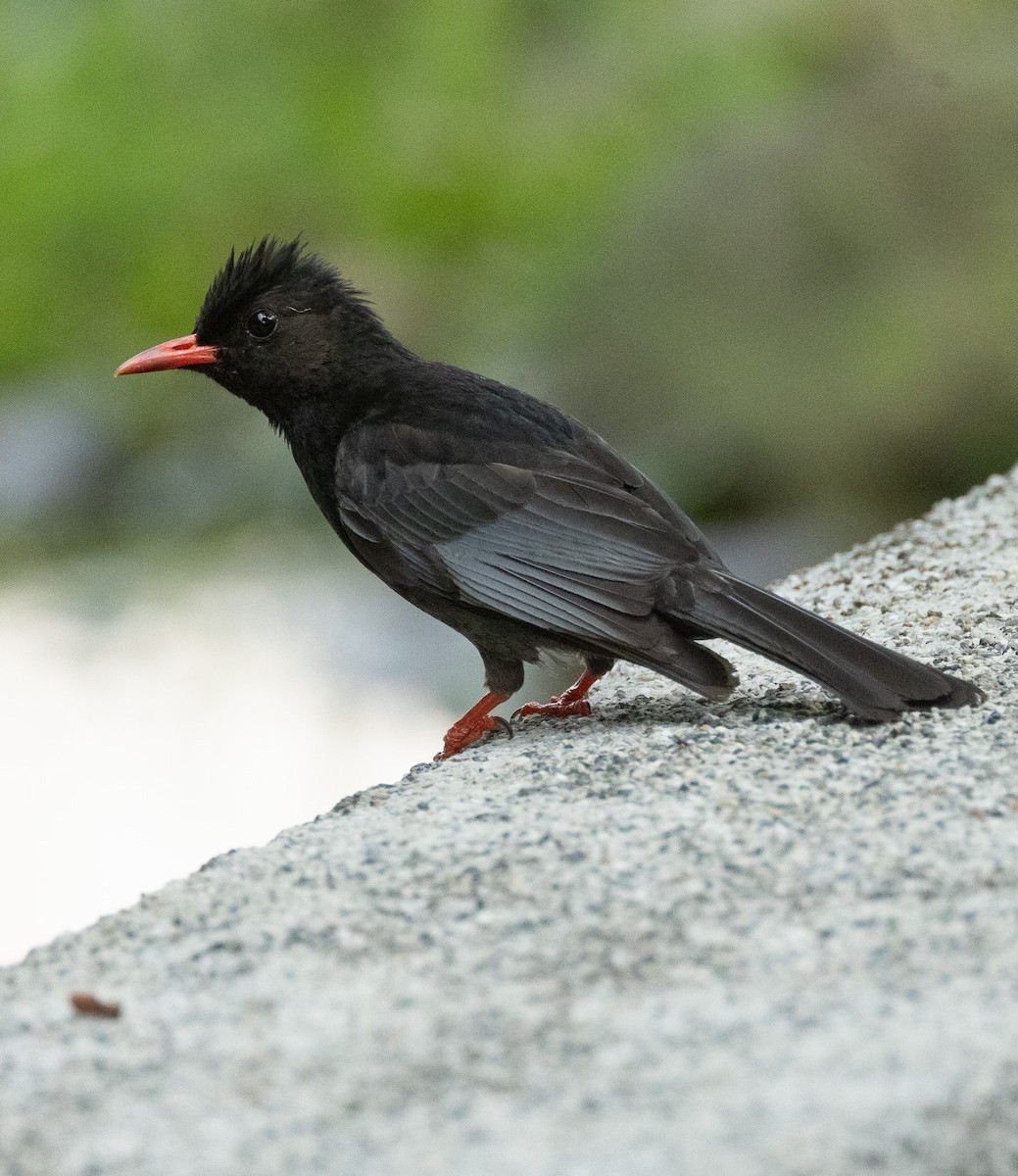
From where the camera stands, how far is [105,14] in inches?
472

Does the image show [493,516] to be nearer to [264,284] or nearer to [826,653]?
[826,653]

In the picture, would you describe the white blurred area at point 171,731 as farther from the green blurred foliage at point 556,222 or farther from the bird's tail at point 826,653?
the bird's tail at point 826,653

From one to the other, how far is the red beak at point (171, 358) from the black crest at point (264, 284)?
70mm

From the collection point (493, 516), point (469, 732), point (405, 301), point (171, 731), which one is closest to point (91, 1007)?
point (469, 732)

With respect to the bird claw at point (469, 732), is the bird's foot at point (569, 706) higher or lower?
higher

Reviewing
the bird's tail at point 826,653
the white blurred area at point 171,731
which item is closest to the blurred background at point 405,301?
the white blurred area at point 171,731

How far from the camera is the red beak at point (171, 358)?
15.8 feet

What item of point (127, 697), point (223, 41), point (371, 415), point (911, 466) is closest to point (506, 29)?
point (223, 41)

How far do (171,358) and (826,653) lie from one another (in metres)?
2.09

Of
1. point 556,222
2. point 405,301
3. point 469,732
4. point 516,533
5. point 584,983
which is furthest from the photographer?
point 556,222

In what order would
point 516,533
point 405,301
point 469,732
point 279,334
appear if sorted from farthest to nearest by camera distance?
point 405,301 < point 279,334 < point 469,732 < point 516,533

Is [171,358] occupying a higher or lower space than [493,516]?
higher

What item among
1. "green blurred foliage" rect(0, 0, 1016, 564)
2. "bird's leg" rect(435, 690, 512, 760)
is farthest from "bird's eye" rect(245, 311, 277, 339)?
"green blurred foliage" rect(0, 0, 1016, 564)

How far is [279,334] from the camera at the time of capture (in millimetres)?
4797
